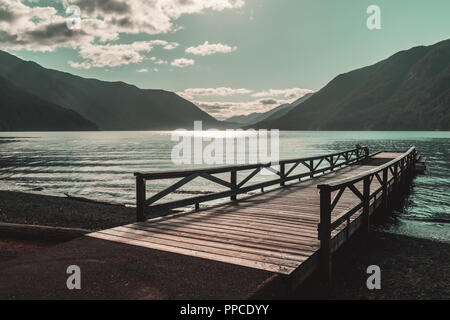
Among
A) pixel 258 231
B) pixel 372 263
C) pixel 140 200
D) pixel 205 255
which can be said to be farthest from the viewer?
pixel 372 263

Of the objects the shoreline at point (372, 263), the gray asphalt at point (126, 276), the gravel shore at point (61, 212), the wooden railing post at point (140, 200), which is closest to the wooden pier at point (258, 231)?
the wooden railing post at point (140, 200)

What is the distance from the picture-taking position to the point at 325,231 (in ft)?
21.2

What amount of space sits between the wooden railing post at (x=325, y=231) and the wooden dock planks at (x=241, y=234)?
184mm

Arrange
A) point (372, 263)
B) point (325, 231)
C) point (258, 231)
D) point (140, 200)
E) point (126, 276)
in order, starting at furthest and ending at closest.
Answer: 1. point (372, 263)
2. point (140, 200)
3. point (258, 231)
4. point (325, 231)
5. point (126, 276)

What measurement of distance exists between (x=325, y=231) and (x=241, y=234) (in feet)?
5.98

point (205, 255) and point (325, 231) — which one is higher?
point (325, 231)

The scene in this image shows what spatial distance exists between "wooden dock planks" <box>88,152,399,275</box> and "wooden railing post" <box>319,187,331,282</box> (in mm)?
184

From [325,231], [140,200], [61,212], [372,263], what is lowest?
[61,212]

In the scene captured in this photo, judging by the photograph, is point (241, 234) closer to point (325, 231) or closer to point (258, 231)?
point (258, 231)

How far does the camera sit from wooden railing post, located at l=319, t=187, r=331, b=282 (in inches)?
252

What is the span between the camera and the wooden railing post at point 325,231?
6410mm

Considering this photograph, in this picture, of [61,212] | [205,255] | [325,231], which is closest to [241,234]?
[205,255]
